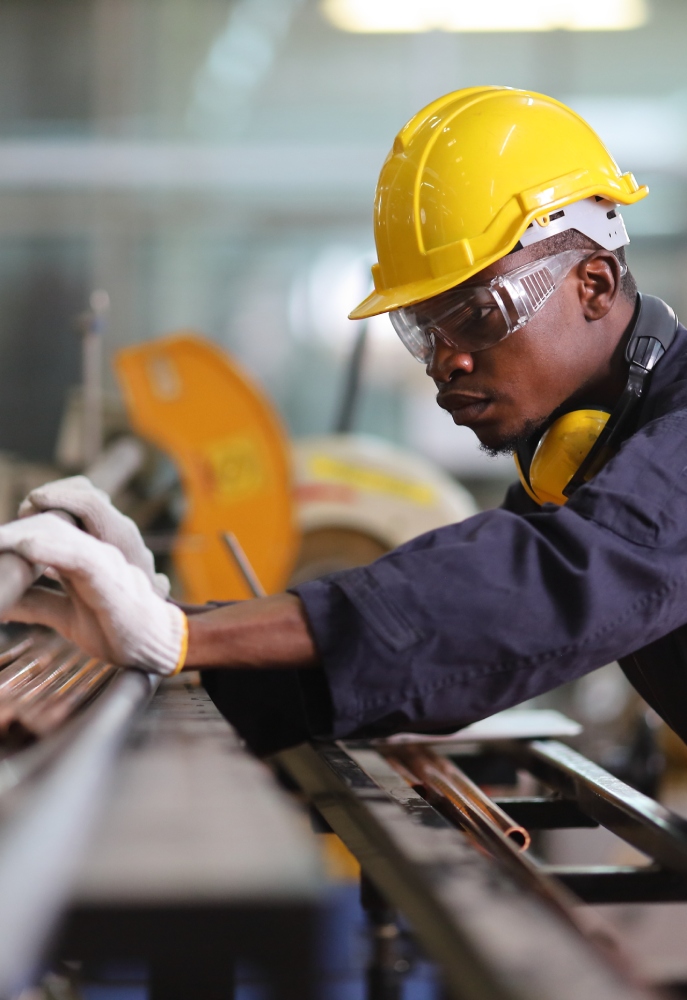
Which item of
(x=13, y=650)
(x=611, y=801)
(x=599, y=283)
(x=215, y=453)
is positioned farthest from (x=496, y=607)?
(x=215, y=453)

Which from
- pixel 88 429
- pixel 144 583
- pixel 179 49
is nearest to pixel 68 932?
pixel 144 583

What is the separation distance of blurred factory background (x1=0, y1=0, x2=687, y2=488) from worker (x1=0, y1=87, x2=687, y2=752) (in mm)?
4801

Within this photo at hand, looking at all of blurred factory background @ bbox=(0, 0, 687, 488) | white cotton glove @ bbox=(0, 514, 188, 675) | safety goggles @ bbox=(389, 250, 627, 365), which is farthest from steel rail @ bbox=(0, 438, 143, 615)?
blurred factory background @ bbox=(0, 0, 687, 488)

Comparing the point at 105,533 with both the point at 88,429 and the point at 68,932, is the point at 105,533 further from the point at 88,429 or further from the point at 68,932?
the point at 88,429

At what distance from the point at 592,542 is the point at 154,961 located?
524mm

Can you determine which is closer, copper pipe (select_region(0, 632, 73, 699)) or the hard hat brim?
copper pipe (select_region(0, 632, 73, 699))

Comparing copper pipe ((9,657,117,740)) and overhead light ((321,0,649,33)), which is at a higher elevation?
overhead light ((321,0,649,33))

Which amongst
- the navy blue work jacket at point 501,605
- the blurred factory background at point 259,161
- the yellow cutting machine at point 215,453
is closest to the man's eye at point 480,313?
the navy blue work jacket at point 501,605

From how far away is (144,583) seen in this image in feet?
3.28

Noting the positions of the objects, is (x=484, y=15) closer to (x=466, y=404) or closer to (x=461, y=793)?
(x=466, y=404)

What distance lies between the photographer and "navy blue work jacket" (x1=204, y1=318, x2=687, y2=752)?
990 millimetres

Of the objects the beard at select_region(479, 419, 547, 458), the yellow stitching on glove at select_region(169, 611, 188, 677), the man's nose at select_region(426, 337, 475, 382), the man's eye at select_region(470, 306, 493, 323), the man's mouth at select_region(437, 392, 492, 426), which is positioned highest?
the man's eye at select_region(470, 306, 493, 323)

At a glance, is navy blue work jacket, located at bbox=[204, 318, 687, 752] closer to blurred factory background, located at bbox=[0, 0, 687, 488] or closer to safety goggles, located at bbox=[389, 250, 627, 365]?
safety goggles, located at bbox=[389, 250, 627, 365]

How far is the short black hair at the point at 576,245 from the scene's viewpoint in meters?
1.36
